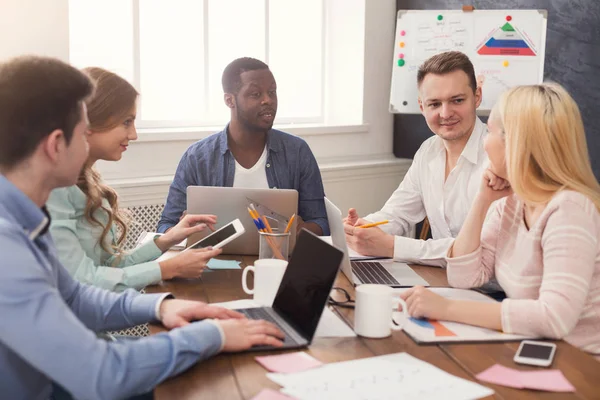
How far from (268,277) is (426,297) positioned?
1.16 feet

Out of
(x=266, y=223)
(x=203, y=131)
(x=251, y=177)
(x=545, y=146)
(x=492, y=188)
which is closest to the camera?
(x=545, y=146)

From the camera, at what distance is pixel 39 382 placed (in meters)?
1.32

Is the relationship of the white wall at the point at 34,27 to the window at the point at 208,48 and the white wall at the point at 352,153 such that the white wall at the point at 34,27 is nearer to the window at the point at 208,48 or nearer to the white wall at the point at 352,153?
the window at the point at 208,48

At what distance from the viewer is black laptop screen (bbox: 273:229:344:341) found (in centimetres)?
136

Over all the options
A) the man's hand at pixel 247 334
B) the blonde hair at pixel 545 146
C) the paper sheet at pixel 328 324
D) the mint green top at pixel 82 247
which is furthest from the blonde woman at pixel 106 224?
the blonde hair at pixel 545 146

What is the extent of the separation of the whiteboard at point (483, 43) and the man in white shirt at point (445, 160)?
3.00 ft

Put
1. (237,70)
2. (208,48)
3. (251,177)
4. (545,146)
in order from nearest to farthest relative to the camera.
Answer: (545,146), (251,177), (237,70), (208,48)

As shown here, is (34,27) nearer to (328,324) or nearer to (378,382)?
(328,324)

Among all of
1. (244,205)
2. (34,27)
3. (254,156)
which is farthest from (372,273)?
(34,27)

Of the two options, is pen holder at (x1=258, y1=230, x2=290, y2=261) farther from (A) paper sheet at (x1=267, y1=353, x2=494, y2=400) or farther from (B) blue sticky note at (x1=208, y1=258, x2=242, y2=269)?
(A) paper sheet at (x1=267, y1=353, x2=494, y2=400)

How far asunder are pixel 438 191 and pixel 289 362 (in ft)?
4.66

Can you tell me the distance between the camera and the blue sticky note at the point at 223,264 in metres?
2.00

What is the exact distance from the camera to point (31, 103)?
1180 millimetres

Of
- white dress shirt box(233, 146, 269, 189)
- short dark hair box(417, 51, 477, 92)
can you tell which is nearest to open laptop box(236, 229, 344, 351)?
white dress shirt box(233, 146, 269, 189)
